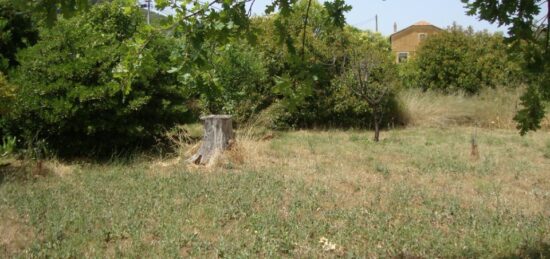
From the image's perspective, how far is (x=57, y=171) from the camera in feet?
22.4

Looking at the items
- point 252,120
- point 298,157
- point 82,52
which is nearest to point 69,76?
point 82,52

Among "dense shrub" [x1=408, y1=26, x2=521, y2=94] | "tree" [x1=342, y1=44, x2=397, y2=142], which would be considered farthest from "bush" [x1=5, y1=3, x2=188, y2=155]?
"dense shrub" [x1=408, y1=26, x2=521, y2=94]

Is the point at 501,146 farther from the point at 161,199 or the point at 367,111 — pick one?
the point at 161,199

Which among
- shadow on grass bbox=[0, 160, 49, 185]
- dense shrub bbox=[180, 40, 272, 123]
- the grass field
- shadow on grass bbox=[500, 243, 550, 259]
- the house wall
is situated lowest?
shadow on grass bbox=[500, 243, 550, 259]

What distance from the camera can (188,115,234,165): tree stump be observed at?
771 centimetres

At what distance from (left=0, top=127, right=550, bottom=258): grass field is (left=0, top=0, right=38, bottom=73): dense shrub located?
2424 millimetres

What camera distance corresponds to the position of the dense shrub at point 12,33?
26.8 ft

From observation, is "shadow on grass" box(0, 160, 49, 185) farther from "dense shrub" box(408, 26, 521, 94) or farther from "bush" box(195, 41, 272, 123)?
"dense shrub" box(408, 26, 521, 94)

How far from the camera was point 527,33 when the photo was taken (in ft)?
8.96

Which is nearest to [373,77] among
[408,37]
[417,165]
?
[417,165]

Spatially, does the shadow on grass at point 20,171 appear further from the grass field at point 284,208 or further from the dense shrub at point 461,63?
the dense shrub at point 461,63

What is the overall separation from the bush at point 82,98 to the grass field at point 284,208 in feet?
1.63

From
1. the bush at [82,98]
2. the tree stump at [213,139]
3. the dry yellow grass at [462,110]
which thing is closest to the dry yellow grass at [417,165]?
the tree stump at [213,139]

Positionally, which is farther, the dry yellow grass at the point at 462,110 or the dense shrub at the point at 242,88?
the dry yellow grass at the point at 462,110
